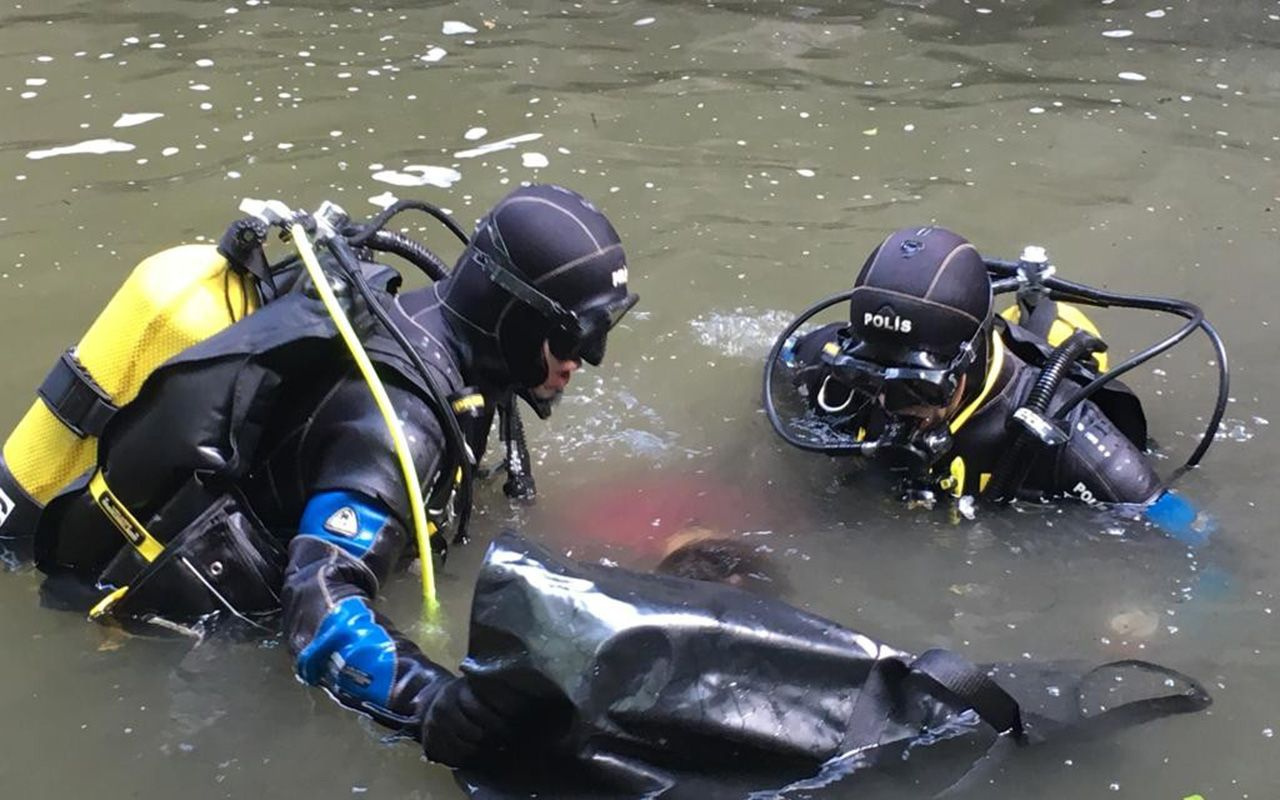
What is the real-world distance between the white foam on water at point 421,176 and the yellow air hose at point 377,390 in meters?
3.22

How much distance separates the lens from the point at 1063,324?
4141 millimetres

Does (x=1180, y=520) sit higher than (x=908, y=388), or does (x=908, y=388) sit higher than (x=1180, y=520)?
(x=908, y=388)

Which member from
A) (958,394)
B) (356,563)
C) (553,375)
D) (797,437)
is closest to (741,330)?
(797,437)

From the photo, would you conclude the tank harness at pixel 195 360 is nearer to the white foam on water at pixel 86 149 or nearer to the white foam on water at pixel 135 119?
the white foam on water at pixel 86 149

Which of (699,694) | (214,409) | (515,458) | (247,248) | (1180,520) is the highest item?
(247,248)

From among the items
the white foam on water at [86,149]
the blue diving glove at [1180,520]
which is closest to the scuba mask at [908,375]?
the blue diving glove at [1180,520]

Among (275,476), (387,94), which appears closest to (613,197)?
(387,94)

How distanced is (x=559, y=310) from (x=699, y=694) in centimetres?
110

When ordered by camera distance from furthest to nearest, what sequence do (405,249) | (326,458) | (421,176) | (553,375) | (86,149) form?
1. (86,149)
2. (421,176)
3. (405,249)
4. (553,375)
5. (326,458)

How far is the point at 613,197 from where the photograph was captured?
5859 mm

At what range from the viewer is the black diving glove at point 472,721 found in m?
2.25

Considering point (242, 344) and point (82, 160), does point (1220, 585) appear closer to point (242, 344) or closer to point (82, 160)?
point (242, 344)

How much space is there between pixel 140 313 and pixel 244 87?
465cm

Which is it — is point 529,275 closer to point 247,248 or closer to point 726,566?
point 247,248
